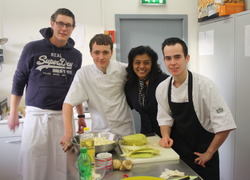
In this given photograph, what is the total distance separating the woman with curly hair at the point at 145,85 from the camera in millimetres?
1926

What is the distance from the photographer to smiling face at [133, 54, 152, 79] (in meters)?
1.93

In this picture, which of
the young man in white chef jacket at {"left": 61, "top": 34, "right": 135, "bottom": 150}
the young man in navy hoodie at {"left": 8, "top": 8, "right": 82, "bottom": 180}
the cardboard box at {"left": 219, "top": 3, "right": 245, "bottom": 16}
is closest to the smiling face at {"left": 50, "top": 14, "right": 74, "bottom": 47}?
the young man in navy hoodie at {"left": 8, "top": 8, "right": 82, "bottom": 180}

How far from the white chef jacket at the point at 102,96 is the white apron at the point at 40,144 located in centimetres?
41

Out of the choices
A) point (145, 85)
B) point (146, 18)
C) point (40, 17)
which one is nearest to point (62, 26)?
point (145, 85)

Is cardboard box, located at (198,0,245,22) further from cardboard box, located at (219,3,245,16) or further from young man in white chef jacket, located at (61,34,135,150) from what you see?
young man in white chef jacket, located at (61,34,135,150)

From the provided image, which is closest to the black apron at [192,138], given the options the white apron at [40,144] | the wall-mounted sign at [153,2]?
the white apron at [40,144]

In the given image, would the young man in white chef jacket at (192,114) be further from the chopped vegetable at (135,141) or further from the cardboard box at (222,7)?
the cardboard box at (222,7)

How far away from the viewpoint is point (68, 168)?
1347 millimetres

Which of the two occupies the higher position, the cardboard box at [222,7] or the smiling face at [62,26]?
the cardboard box at [222,7]

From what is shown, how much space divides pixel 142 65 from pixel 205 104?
1.77 ft

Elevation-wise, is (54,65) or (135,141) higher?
(54,65)

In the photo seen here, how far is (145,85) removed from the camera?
1973 millimetres

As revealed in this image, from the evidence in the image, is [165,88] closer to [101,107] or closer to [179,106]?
[179,106]

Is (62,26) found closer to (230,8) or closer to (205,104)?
(205,104)
